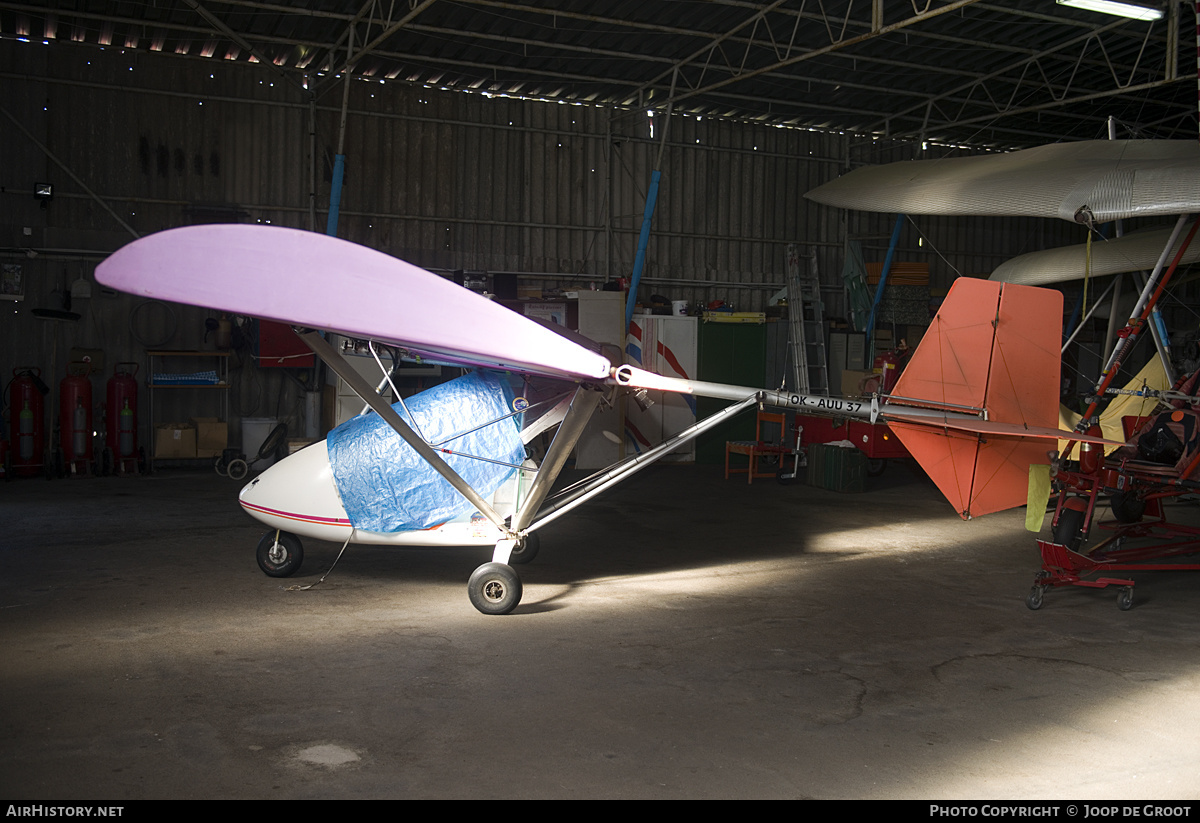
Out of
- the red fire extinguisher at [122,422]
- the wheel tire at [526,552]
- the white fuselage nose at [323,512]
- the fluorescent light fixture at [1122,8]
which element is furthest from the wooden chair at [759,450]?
the red fire extinguisher at [122,422]

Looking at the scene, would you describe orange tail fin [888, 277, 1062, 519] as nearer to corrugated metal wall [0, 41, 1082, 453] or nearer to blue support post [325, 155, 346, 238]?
corrugated metal wall [0, 41, 1082, 453]

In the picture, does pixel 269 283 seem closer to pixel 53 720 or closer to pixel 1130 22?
pixel 53 720

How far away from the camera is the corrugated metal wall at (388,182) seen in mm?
12766

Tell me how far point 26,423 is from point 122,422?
3.64 feet

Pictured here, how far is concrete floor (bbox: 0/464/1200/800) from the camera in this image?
143 inches

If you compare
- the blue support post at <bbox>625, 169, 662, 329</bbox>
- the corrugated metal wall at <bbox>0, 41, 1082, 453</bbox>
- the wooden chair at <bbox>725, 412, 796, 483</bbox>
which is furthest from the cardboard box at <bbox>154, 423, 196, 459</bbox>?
the wooden chair at <bbox>725, 412, 796, 483</bbox>

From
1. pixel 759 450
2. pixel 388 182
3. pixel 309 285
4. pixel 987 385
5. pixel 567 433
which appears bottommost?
pixel 759 450

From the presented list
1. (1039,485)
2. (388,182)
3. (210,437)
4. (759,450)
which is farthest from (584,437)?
(1039,485)

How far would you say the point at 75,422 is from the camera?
471 inches

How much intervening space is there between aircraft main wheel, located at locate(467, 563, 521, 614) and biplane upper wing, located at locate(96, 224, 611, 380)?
171 centimetres

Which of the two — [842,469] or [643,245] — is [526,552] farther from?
[643,245]

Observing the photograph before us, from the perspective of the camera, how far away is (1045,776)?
3729mm

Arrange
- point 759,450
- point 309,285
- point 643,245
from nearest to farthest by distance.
Result: point 309,285 → point 759,450 → point 643,245

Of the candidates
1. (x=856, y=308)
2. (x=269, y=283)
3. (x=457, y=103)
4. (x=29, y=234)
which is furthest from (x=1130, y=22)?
(x=29, y=234)
